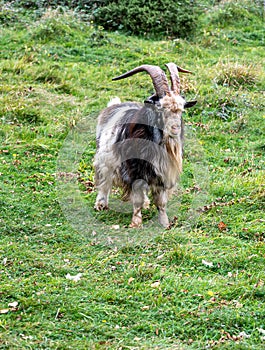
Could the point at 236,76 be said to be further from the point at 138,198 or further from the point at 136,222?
the point at 136,222

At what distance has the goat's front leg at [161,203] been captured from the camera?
666 cm

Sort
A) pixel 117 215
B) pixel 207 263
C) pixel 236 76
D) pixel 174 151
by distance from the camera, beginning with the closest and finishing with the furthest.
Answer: pixel 207 263 < pixel 174 151 < pixel 117 215 < pixel 236 76

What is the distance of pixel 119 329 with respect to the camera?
481 centimetres

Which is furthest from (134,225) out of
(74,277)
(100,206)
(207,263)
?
(74,277)

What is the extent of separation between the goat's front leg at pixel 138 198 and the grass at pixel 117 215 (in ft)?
0.51

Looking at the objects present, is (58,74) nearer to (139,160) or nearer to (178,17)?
(178,17)

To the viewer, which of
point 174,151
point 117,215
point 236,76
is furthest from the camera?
point 236,76

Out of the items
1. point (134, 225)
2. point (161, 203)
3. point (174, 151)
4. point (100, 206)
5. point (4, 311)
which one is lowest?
point (100, 206)

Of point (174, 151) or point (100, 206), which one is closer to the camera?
point (174, 151)

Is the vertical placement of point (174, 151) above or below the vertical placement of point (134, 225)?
above

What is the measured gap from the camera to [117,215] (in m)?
6.94

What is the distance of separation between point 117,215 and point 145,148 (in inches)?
37.6

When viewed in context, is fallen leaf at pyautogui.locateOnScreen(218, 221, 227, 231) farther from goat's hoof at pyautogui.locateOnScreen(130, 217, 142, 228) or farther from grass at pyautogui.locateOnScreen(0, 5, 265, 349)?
goat's hoof at pyautogui.locateOnScreen(130, 217, 142, 228)

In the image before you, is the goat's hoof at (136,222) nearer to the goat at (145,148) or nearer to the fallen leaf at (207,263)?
the goat at (145,148)
